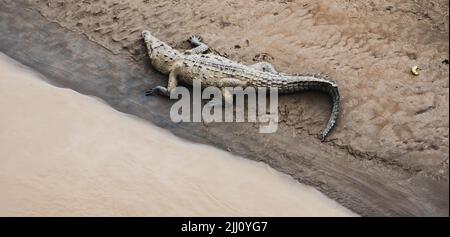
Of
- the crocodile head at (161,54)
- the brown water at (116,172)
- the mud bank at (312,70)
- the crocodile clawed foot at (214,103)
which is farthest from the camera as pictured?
the crocodile head at (161,54)

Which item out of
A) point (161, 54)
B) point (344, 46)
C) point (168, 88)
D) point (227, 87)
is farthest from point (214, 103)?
point (344, 46)

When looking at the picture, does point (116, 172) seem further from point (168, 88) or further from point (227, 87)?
point (227, 87)

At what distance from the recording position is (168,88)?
6.09 m

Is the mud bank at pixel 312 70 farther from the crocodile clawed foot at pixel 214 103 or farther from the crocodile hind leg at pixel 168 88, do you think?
the crocodile clawed foot at pixel 214 103

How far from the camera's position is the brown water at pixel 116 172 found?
4875mm

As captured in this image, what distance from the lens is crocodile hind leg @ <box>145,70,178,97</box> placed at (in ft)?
19.9

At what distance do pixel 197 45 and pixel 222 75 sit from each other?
715 millimetres

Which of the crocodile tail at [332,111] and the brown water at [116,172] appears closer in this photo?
the brown water at [116,172]

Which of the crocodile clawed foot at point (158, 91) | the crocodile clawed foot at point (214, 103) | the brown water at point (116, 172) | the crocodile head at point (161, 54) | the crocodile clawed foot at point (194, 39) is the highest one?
the crocodile clawed foot at point (194, 39)

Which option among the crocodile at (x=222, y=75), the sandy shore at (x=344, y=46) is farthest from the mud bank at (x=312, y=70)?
the crocodile at (x=222, y=75)

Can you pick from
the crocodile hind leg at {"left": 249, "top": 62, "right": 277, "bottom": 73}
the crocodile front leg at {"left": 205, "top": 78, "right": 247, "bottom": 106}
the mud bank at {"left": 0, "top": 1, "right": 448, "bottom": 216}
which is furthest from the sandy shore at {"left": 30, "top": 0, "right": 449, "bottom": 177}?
the crocodile front leg at {"left": 205, "top": 78, "right": 247, "bottom": 106}

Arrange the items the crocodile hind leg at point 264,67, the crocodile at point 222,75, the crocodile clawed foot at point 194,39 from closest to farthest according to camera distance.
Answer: the crocodile at point 222,75
the crocodile hind leg at point 264,67
the crocodile clawed foot at point 194,39

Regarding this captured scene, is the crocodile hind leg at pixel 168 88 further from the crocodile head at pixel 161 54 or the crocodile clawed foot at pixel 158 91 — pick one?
the crocodile head at pixel 161 54

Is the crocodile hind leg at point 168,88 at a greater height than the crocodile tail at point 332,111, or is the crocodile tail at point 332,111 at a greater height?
the crocodile hind leg at point 168,88
